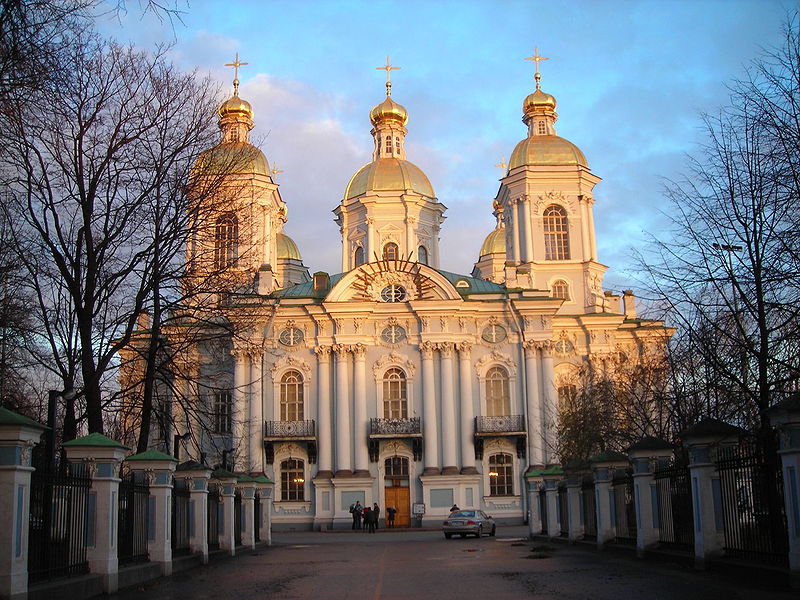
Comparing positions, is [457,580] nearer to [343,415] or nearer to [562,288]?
[343,415]

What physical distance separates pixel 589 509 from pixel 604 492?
2.67 meters

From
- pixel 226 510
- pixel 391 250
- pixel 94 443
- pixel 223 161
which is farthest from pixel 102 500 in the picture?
pixel 391 250

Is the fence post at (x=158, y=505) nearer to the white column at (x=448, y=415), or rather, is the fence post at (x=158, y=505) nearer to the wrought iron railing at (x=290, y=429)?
the white column at (x=448, y=415)

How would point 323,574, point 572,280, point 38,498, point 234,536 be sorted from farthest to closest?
point 572,280 → point 234,536 → point 323,574 → point 38,498

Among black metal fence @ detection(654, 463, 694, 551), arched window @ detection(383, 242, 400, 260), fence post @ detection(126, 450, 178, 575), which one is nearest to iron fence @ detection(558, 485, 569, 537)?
black metal fence @ detection(654, 463, 694, 551)

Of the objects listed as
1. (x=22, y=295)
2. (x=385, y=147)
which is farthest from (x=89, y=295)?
(x=385, y=147)

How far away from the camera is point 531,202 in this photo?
2090 inches

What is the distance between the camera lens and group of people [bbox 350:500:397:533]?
139ft

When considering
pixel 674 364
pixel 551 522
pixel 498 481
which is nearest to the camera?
pixel 674 364

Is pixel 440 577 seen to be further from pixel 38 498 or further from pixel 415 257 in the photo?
pixel 415 257

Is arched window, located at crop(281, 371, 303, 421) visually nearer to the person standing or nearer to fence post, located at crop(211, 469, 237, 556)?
the person standing

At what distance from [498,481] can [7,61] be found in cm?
3929

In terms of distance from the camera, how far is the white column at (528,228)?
2076 inches

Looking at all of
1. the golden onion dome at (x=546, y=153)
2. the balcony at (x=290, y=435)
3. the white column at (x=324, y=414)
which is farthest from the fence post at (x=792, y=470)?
the golden onion dome at (x=546, y=153)
